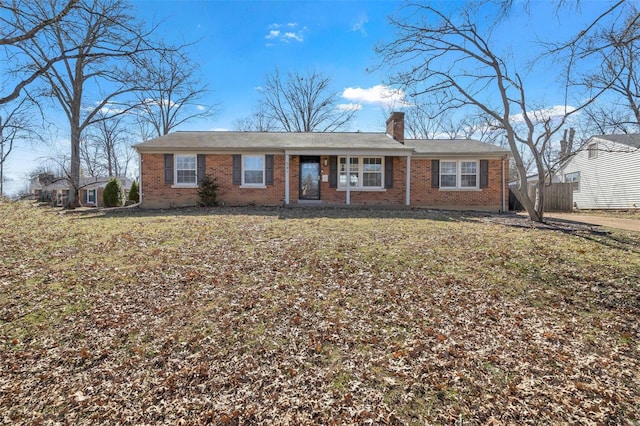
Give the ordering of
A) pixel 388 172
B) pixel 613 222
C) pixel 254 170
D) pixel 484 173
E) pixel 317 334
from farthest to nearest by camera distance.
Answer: pixel 484 173 → pixel 388 172 → pixel 254 170 → pixel 613 222 → pixel 317 334

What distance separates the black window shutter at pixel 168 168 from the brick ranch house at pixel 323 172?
21 millimetres

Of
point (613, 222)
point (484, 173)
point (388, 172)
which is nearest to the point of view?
point (613, 222)

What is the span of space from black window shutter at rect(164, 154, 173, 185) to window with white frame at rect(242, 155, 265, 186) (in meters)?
3.17

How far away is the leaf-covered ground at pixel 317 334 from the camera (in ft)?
9.26

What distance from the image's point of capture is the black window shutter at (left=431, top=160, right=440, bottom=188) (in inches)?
610

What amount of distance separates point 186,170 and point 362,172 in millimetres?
7863

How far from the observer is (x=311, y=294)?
4844 mm

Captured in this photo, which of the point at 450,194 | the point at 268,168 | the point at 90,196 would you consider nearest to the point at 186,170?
the point at 268,168

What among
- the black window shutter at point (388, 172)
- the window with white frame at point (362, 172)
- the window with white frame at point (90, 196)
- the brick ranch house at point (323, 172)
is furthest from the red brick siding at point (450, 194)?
the window with white frame at point (90, 196)

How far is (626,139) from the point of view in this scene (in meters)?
21.0

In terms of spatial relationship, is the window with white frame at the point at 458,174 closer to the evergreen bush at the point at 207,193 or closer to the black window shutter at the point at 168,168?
the evergreen bush at the point at 207,193

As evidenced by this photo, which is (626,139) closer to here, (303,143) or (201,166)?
(303,143)

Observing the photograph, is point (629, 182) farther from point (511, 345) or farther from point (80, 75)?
point (80, 75)

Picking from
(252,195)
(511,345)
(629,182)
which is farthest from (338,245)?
(629,182)
